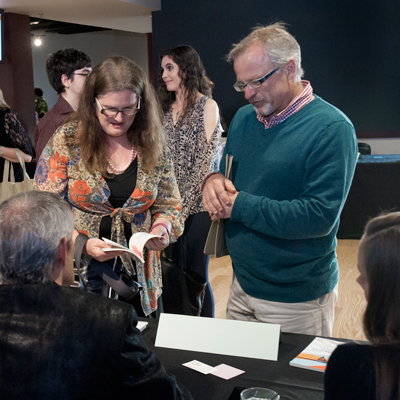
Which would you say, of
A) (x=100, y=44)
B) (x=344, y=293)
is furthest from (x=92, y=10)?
(x=100, y=44)

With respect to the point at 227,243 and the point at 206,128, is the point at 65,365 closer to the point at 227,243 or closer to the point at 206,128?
the point at 227,243

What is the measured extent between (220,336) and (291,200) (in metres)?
0.52

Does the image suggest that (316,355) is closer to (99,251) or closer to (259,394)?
(259,394)

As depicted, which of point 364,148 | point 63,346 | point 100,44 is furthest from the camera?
point 100,44

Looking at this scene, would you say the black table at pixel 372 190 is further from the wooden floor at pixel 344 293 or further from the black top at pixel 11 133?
the black top at pixel 11 133

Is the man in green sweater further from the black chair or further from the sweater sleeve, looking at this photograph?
the black chair

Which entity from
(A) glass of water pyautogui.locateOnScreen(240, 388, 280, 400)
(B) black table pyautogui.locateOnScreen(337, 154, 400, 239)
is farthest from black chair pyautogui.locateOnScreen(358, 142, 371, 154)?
(A) glass of water pyautogui.locateOnScreen(240, 388, 280, 400)

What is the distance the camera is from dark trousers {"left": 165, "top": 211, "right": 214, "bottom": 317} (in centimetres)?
280

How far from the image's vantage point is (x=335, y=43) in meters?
6.66

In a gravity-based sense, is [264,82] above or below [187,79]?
below

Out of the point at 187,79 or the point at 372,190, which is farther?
the point at 372,190

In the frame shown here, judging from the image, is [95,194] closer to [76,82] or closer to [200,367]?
[200,367]

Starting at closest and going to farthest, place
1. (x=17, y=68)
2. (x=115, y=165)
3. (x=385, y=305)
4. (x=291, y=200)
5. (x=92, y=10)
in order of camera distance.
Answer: (x=385, y=305)
(x=291, y=200)
(x=115, y=165)
(x=17, y=68)
(x=92, y=10)

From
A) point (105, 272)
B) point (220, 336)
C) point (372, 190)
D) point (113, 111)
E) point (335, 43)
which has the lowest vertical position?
point (372, 190)
